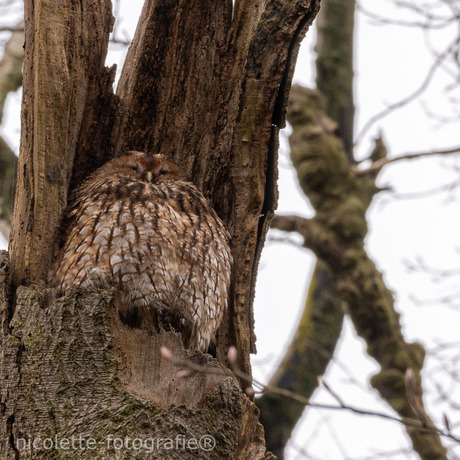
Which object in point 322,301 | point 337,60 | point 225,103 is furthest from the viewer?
point 337,60

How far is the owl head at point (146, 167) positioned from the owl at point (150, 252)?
0.12 feet

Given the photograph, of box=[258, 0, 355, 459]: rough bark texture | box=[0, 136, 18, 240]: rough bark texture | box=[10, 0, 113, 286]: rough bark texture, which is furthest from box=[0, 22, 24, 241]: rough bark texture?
box=[10, 0, 113, 286]: rough bark texture

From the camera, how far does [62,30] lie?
8.93 feet

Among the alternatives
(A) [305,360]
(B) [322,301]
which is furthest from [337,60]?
(A) [305,360]

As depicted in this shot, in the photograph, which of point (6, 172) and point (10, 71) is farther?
point (10, 71)

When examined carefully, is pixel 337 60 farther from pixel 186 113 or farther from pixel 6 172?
pixel 186 113

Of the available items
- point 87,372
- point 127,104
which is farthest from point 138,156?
point 87,372

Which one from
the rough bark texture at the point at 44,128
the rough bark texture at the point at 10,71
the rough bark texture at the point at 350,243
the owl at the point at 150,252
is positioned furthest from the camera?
the rough bark texture at the point at 10,71

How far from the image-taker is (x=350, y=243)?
5652mm

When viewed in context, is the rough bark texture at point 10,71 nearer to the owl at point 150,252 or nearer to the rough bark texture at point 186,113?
the rough bark texture at point 186,113

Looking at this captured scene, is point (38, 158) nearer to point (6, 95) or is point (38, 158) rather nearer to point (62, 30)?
point (62, 30)

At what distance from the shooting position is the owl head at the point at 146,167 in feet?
10.9

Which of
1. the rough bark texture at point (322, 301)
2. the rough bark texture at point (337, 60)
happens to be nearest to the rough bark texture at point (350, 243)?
the rough bark texture at point (322, 301)

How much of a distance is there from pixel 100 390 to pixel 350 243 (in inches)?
148
